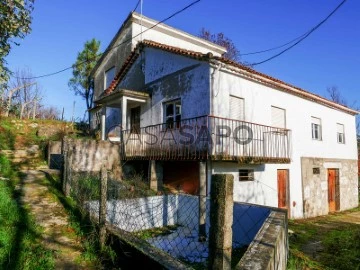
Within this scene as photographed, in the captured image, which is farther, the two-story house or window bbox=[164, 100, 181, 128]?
window bbox=[164, 100, 181, 128]

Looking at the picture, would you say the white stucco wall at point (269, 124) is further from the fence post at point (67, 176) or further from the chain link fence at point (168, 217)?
the fence post at point (67, 176)

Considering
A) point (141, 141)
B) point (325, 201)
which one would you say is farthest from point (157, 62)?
point (325, 201)

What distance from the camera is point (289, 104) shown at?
1372 centimetres

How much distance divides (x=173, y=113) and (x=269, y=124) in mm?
4356

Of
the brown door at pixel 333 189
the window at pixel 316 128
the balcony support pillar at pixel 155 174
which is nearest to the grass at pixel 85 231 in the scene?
the balcony support pillar at pixel 155 174

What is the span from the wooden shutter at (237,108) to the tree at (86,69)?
18.8 meters

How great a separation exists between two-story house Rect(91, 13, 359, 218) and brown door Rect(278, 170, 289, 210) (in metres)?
0.05

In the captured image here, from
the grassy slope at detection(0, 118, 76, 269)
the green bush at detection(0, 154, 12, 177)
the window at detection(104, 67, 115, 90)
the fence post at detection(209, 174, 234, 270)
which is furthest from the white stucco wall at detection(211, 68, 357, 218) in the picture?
the window at detection(104, 67, 115, 90)

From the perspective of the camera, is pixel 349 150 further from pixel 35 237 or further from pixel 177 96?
pixel 35 237

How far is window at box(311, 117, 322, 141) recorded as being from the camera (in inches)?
606

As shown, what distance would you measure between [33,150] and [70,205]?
769 centimetres

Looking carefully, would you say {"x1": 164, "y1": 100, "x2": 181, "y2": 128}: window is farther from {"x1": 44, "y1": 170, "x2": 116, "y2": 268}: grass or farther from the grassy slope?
the grassy slope

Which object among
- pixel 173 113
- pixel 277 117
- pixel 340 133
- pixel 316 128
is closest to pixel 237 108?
pixel 173 113

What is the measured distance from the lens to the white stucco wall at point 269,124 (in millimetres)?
10484
